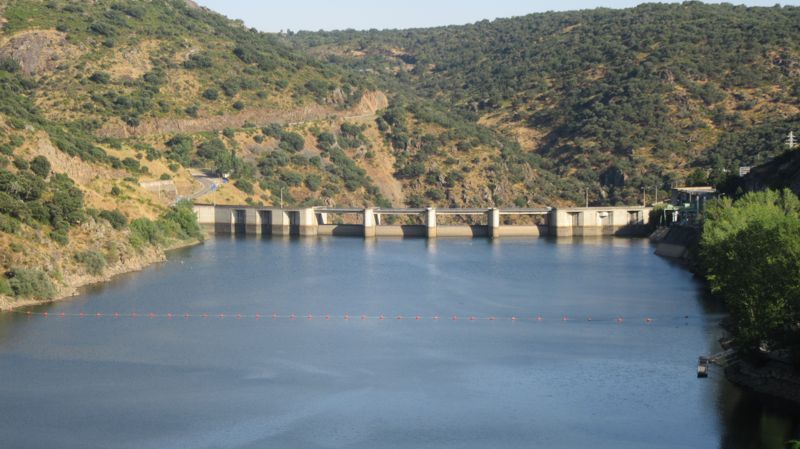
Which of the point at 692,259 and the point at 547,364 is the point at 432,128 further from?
the point at 547,364

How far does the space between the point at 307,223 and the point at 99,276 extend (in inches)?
1509

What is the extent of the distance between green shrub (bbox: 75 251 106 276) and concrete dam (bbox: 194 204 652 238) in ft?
116

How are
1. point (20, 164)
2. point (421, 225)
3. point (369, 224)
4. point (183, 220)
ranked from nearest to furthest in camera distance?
point (20, 164), point (183, 220), point (369, 224), point (421, 225)

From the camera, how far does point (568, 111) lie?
159 metres

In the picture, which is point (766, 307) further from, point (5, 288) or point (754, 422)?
point (5, 288)

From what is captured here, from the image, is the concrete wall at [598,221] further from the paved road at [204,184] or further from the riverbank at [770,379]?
the riverbank at [770,379]

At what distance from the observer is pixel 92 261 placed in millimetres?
76250

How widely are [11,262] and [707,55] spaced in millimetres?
110741

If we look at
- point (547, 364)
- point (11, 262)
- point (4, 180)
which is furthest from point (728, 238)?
point (4, 180)

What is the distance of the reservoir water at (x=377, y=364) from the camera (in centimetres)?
4497

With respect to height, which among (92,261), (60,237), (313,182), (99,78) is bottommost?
(92,261)

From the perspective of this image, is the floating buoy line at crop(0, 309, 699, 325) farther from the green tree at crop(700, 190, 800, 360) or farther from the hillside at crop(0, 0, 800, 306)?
the hillside at crop(0, 0, 800, 306)

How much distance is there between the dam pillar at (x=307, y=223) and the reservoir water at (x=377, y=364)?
1052 inches

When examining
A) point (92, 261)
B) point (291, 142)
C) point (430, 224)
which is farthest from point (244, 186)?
point (92, 261)
